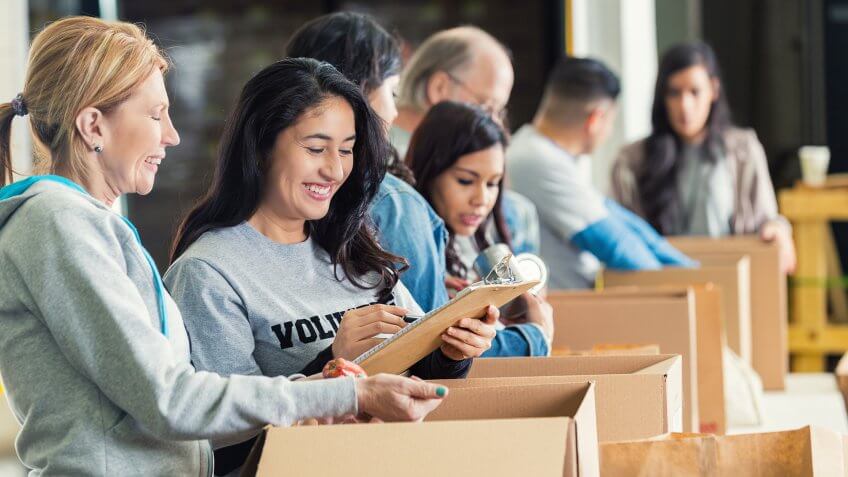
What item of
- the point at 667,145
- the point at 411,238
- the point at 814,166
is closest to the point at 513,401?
the point at 411,238

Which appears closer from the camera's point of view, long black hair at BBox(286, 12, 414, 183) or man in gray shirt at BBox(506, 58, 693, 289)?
long black hair at BBox(286, 12, 414, 183)

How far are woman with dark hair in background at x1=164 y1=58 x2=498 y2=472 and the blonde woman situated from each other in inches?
8.3

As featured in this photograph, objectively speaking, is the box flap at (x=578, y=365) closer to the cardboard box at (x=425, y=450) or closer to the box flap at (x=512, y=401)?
the box flap at (x=512, y=401)

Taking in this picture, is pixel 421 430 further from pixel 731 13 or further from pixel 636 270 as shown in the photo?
pixel 731 13

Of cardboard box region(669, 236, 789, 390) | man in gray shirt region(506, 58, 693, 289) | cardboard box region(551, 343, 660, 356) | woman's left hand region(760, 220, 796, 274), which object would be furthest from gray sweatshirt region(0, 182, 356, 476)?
woman's left hand region(760, 220, 796, 274)

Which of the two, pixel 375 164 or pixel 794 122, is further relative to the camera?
pixel 794 122

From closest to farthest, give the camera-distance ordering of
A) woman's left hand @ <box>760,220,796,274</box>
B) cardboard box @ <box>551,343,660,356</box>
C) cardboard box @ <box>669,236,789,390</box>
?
cardboard box @ <box>551,343,660,356</box> < cardboard box @ <box>669,236,789,390</box> < woman's left hand @ <box>760,220,796,274</box>

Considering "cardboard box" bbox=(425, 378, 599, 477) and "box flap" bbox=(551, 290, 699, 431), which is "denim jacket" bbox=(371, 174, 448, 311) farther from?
"box flap" bbox=(551, 290, 699, 431)

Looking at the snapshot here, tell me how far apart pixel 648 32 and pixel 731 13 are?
1.52 ft

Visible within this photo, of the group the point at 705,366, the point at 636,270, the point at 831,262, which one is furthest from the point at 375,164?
the point at 831,262

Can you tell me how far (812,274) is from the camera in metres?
5.61

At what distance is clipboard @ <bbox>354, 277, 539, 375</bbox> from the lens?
66.3 inches

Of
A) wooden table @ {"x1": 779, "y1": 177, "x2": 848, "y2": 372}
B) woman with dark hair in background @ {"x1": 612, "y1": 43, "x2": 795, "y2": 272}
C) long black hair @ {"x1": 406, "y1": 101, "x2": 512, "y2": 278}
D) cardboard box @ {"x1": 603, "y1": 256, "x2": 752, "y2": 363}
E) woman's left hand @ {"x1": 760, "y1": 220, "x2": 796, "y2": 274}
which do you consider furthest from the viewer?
wooden table @ {"x1": 779, "y1": 177, "x2": 848, "y2": 372}

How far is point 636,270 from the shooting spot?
12.2 ft
